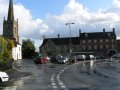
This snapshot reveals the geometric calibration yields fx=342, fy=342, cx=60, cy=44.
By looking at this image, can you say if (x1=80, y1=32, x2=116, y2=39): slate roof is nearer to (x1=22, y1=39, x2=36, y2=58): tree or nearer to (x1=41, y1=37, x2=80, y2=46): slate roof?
(x1=41, y1=37, x2=80, y2=46): slate roof

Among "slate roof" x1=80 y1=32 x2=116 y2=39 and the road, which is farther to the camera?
"slate roof" x1=80 y1=32 x2=116 y2=39

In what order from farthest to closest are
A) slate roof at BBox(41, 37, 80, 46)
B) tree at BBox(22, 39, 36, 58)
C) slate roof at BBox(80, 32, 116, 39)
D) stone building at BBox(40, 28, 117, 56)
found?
slate roof at BBox(41, 37, 80, 46) < tree at BBox(22, 39, 36, 58) < stone building at BBox(40, 28, 117, 56) < slate roof at BBox(80, 32, 116, 39)

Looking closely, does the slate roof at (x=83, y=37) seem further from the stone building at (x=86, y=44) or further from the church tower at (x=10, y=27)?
the church tower at (x=10, y=27)

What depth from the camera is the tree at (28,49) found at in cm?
15300

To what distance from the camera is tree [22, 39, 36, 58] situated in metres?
153

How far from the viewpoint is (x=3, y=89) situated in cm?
1891

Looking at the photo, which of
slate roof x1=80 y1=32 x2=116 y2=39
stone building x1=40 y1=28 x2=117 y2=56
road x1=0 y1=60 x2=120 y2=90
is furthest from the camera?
stone building x1=40 y1=28 x2=117 y2=56

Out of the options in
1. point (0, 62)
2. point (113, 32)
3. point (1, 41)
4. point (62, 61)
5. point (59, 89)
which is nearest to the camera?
point (59, 89)

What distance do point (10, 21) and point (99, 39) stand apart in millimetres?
40055

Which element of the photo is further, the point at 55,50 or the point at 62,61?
the point at 55,50

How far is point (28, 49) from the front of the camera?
518 ft

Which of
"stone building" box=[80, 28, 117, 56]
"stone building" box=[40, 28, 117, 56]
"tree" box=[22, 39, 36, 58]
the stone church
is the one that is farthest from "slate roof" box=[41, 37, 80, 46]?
the stone church

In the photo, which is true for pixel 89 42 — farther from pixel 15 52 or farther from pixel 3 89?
pixel 3 89

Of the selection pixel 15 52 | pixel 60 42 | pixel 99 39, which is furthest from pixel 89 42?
pixel 15 52
